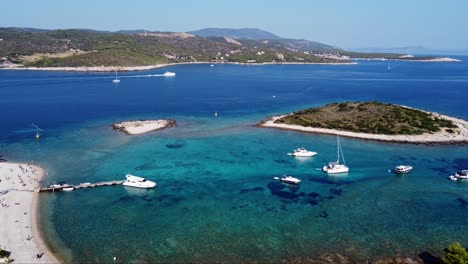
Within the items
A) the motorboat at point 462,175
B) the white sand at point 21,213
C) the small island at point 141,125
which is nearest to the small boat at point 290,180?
the motorboat at point 462,175

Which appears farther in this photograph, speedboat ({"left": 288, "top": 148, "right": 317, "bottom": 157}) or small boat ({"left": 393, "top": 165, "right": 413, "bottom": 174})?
speedboat ({"left": 288, "top": 148, "right": 317, "bottom": 157})

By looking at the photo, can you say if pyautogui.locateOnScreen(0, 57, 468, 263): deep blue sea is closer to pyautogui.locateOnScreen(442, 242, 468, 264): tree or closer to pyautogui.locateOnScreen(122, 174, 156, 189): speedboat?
pyautogui.locateOnScreen(122, 174, 156, 189): speedboat

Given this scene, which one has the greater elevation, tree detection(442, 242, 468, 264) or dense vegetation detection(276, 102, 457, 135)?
dense vegetation detection(276, 102, 457, 135)

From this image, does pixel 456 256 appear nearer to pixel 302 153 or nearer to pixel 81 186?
pixel 302 153

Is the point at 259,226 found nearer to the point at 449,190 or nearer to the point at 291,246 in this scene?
the point at 291,246

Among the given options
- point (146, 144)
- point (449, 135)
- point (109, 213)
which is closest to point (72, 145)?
point (146, 144)

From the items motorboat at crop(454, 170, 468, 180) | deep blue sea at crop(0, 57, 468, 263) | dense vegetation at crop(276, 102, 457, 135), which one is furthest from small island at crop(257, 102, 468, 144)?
motorboat at crop(454, 170, 468, 180)
